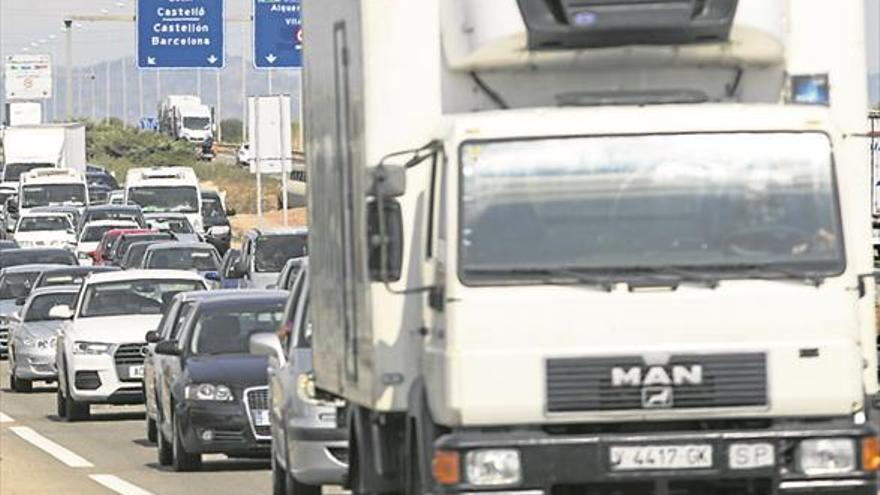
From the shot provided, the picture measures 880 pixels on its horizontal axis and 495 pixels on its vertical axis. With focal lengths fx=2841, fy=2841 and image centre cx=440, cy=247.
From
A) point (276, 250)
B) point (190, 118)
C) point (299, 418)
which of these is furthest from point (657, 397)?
point (190, 118)

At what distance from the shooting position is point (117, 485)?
21562 millimetres

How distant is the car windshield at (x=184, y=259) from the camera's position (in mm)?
48156

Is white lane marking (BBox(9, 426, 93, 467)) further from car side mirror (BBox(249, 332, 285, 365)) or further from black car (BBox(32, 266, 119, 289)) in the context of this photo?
black car (BBox(32, 266, 119, 289))

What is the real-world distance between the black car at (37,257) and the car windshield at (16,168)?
127 feet

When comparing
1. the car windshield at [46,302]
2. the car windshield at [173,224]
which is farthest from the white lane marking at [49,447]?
the car windshield at [173,224]

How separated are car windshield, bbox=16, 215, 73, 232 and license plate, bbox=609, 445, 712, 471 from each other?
56.4 meters

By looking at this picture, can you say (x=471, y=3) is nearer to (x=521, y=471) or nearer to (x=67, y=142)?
(x=521, y=471)

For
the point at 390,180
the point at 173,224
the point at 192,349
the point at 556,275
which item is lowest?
the point at 173,224

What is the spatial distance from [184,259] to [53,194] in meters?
28.8

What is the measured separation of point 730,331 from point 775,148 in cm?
88

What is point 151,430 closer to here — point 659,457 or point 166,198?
point 659,457

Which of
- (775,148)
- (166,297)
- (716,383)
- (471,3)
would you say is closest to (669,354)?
(716,383)

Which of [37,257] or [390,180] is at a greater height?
[390,180]

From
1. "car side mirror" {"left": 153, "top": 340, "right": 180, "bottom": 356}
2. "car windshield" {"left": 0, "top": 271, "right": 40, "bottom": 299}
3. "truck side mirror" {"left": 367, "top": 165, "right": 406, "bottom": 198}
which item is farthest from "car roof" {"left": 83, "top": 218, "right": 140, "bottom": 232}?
"truck side mirror" {"left": 367, "top": 165, "right": 406, "bottom": 198}
